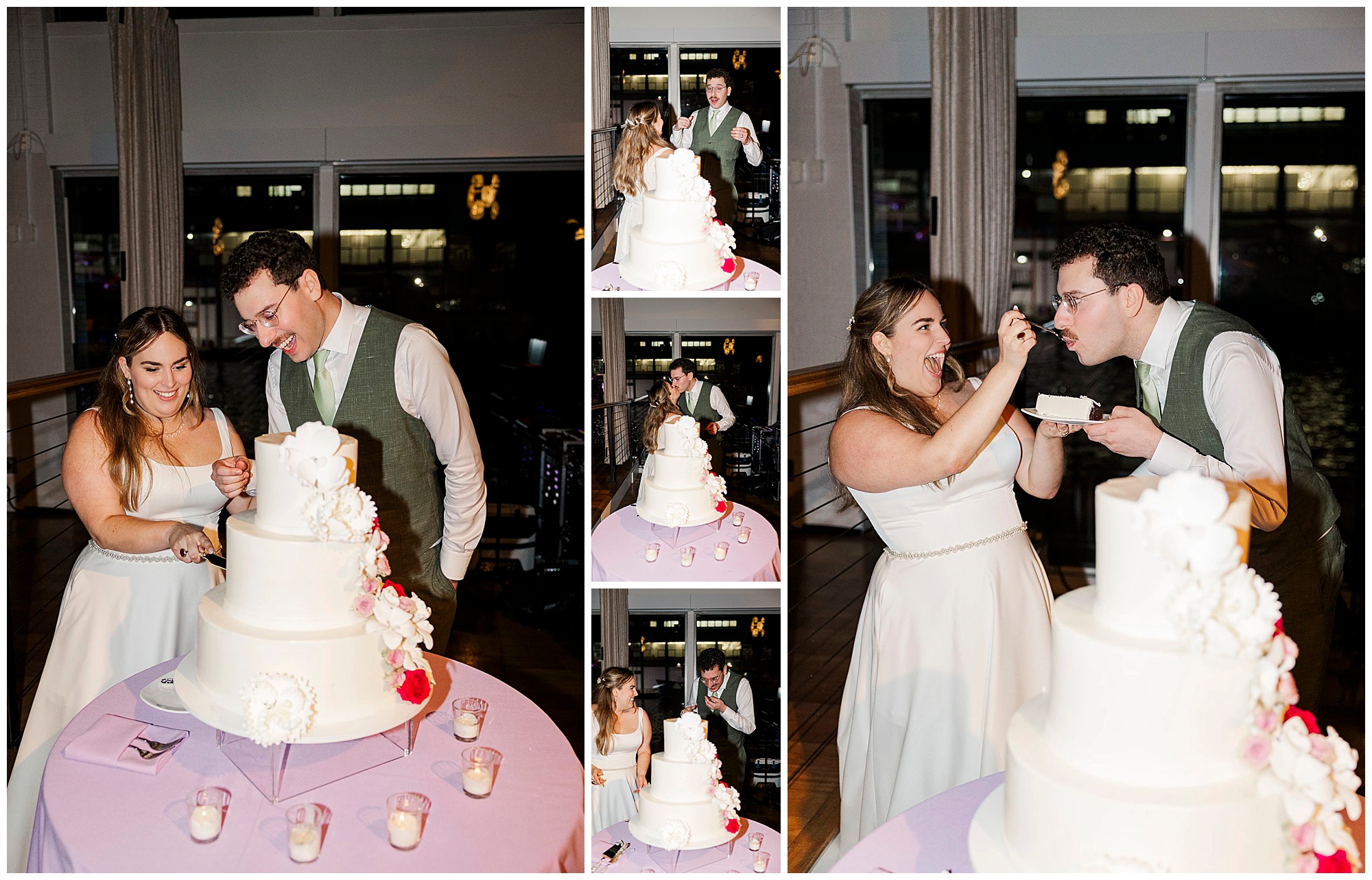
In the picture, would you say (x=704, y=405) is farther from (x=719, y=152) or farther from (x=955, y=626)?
(x=955, y=626)

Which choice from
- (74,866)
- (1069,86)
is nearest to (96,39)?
(1069,86)

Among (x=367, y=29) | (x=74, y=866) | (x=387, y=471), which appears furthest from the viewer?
(x=367, y=29)

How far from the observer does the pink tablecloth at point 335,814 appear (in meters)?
1.84

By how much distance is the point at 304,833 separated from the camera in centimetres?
183

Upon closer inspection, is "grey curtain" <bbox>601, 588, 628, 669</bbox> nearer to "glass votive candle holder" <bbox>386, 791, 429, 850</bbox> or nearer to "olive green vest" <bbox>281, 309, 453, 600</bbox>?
"glass votive candle holder" <bbox>386, 791, 429, 850</bbox>

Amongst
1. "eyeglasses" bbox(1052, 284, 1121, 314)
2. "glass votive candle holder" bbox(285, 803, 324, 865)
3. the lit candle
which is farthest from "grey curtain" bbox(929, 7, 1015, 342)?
"glass votive candle holder" bbox(285, 803, 324, 865)

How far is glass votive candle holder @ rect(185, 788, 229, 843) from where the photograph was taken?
6.11 ft

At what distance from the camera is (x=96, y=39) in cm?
705

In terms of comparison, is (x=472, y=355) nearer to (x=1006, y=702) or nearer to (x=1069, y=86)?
(x=1069, y=86)

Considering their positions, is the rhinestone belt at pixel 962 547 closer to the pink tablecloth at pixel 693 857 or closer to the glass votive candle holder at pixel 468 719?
the pink tablecloth at pixel 693 857

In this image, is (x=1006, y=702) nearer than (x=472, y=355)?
Yes

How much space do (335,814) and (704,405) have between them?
100cm

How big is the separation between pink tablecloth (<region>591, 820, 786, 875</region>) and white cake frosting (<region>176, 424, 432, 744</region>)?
463 mm

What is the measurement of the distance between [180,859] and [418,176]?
6.34m
